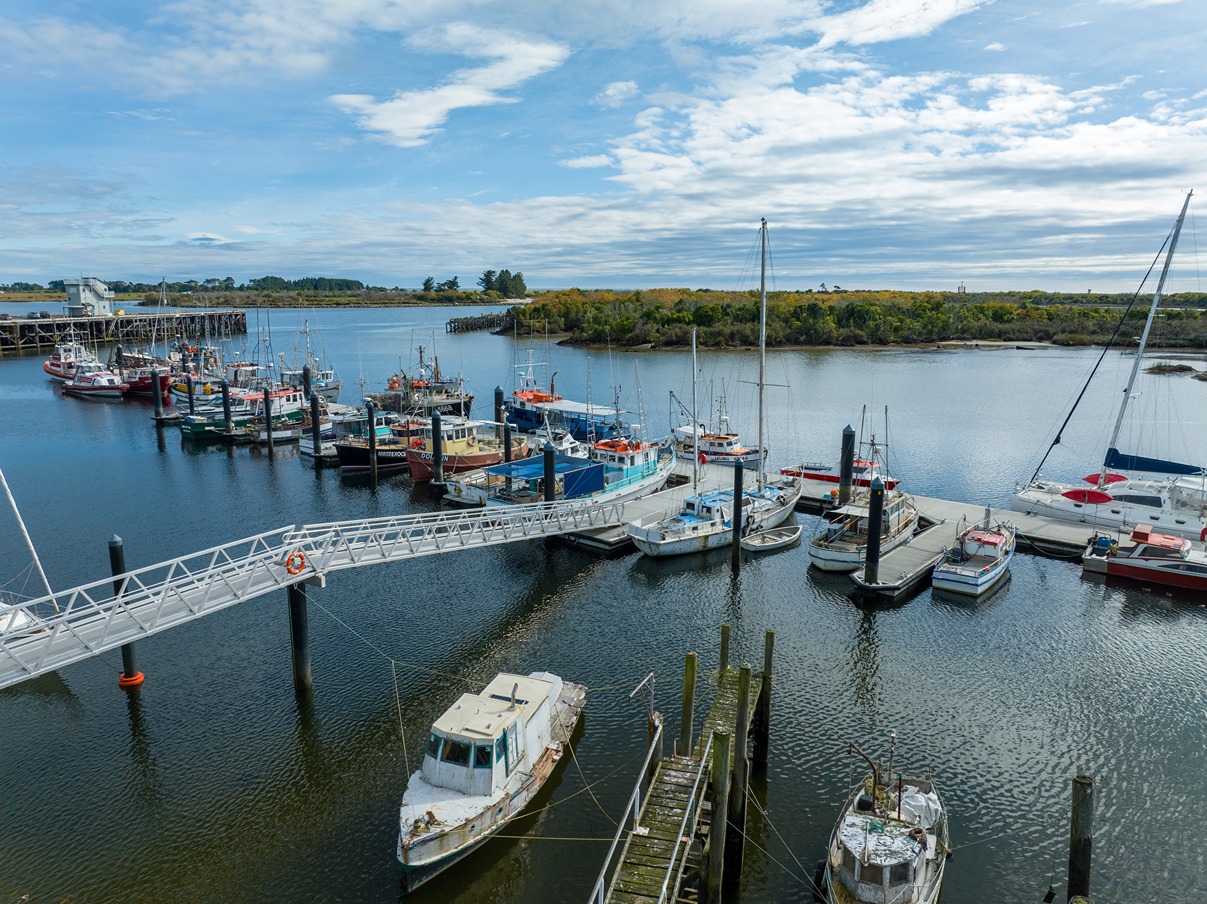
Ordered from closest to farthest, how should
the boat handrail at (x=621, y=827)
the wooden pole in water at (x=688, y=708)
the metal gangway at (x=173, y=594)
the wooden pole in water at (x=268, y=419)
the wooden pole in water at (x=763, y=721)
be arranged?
the boat handrail at (x=621, y=827)
the wooden pole in water at (x=688, y=708)
the metal gangway at (x=173, y=594)
the wooden pole in water at (x=763, y=721)
the wooden pole in water at (x=268, y=419)

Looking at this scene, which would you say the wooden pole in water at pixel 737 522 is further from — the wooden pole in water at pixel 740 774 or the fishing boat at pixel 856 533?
the wooden pole in water at pixel 740 774

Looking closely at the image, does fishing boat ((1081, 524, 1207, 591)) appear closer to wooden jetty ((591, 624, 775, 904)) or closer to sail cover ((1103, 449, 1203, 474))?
sail cover ((1103, 449, 1203, 474))

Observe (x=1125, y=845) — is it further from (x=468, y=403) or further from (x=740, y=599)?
(x=468, y=403)

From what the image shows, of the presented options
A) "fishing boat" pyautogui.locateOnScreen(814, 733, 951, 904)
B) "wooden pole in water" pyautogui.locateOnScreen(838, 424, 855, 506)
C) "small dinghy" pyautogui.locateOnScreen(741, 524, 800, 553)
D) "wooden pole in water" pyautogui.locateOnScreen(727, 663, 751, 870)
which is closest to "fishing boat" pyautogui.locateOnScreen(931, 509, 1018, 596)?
"small dinghy" pyautogui.locateOnScreen(741, 524, 800, 553)

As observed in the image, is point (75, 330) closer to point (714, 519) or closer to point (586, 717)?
point (714, 519)

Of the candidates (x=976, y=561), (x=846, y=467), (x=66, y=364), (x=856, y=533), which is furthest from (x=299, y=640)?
(x=66, y=364)

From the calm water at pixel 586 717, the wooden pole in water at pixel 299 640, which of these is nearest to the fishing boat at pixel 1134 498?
the calm water at pixel 586 717

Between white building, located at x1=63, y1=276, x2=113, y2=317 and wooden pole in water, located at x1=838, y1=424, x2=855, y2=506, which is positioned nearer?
wooden pole in water, located at x1=838, y1=424, x2=855, y2=506
